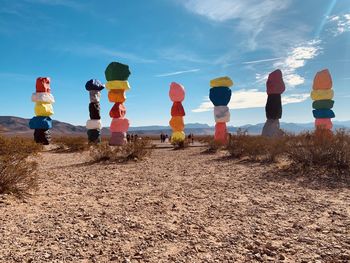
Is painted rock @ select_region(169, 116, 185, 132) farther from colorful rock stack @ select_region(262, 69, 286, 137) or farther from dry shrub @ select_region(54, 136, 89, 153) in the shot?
dry shrub @ select_region(54, 136, 89, 153)

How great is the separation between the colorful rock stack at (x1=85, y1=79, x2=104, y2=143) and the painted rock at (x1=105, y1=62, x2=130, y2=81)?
239cm

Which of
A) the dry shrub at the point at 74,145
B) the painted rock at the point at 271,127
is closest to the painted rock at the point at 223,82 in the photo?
the painted rock at the point at 271,127

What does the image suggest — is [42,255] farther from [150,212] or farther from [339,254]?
[339,254]

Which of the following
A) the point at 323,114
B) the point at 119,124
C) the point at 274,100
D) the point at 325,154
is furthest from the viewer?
the point at 323,114

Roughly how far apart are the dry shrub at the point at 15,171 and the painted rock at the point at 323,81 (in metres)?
24.6

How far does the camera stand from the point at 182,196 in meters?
7.02

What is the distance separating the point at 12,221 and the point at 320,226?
4.81m

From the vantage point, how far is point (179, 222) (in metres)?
5.10

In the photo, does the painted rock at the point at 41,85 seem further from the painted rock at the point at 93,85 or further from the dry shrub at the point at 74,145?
the dry shrub at the point at 74,145

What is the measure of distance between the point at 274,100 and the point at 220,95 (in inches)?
181

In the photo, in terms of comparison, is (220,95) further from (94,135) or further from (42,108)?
(42,108)

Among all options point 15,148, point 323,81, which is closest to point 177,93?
point 323,81

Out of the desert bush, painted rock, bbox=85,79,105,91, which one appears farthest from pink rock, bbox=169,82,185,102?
the desert bush

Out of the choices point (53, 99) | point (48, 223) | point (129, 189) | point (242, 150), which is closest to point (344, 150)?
point (242, 150)
